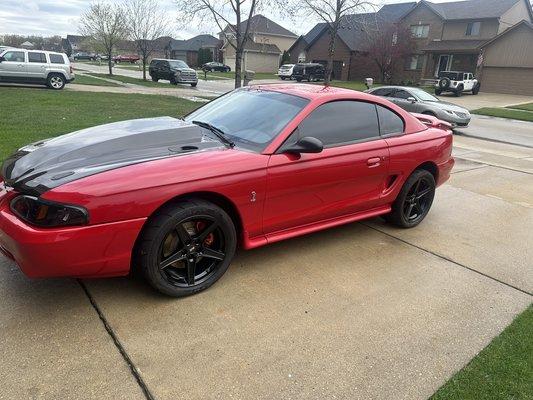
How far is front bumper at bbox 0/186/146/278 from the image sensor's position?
2498 mm

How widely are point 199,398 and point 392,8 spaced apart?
52341 mm

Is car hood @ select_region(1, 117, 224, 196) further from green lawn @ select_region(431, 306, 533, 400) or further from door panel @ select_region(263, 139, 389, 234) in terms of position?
green lawn @ select_region(431, 306, 533, 400)

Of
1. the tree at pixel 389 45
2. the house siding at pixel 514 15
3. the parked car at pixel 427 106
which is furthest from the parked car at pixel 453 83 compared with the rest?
the parked car at pixel 427 106

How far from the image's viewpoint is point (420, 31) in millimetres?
43344

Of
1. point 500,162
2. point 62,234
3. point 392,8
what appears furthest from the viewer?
point 392,8

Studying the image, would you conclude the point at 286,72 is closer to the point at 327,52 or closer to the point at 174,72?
the point at 327,52

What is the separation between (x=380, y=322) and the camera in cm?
304

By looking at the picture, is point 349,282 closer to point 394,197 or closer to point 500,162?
point 394,197

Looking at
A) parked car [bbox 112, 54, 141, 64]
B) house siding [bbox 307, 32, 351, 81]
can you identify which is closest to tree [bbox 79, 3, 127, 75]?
house siding [bbox 307, 32, 351, 81]

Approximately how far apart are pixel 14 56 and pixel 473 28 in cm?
3795

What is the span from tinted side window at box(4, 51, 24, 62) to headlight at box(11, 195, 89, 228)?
19.9m

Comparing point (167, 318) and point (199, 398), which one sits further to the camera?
point (167, 318)

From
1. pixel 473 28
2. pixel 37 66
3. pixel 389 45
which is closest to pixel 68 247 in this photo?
pixel 37 66

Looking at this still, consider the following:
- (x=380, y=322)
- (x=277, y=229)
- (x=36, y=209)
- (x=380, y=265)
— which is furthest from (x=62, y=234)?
(x=380, y=265)
